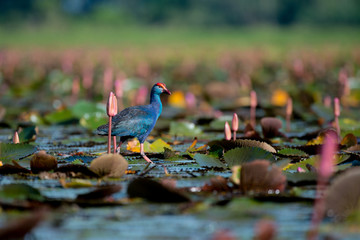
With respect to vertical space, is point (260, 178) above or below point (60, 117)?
below

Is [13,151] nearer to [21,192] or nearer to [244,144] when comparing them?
[21,192]

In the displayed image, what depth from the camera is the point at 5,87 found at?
1207 cm

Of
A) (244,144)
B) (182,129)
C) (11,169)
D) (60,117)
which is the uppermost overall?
(60,117)

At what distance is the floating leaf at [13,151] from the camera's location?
4320mm

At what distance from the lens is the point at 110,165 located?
369 cm

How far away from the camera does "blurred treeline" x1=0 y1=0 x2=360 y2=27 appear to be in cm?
5053

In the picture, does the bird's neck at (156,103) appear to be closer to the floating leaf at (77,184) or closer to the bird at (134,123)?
the bird at (134,123)

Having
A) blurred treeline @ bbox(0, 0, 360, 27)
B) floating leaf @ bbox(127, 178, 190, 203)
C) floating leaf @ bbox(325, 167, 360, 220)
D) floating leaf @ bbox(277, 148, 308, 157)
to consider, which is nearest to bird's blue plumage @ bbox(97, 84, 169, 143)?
floating leaf @ bbox(277, 148, 308, 157)

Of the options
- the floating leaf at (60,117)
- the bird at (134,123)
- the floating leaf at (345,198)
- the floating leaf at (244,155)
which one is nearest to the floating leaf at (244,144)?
the floating leaf at (244,155)

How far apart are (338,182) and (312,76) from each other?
10.4m

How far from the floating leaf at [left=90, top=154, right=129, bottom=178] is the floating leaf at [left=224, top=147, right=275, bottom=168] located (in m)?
0.67

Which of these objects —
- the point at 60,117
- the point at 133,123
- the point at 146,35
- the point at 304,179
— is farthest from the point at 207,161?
the point at 146,35

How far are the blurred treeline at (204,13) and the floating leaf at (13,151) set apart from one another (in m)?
45.8

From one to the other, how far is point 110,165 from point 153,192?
2.10ft
